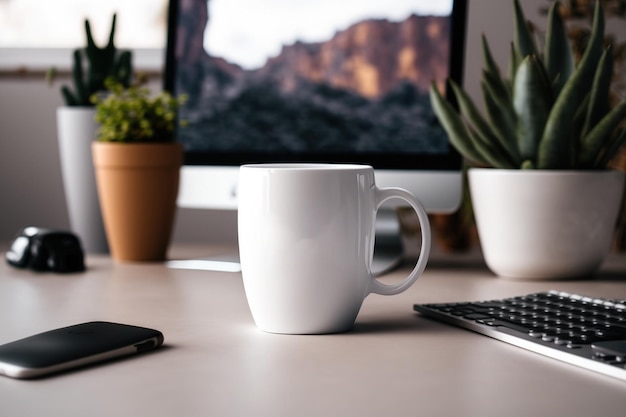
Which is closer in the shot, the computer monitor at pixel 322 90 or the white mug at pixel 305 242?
the white mug at pixel 305 242

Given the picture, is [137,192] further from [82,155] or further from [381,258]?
[381,258]

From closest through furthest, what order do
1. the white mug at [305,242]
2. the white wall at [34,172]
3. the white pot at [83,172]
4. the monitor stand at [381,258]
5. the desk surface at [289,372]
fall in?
the desk surface at [289,372]
the white mug at [305,242]
the monitor stand at [381,258]
the white pot at [83,172]
the white wall at [34,172]

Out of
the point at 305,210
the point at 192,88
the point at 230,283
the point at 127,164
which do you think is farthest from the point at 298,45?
the point at 305,210

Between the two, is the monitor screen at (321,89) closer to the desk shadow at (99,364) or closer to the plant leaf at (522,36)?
the plant leaf at (522,36)

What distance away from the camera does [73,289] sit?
879 mm

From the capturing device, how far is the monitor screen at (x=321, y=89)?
1.12 metres

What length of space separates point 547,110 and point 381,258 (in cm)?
31

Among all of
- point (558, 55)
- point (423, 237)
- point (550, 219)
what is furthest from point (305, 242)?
point (558, 55)

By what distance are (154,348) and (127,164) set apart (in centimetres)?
53

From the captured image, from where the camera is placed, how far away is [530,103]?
0.95 m

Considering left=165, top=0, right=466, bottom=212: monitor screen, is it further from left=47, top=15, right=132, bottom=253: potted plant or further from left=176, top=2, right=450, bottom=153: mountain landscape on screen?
left=47, top=15, right=132, bottom=253: potted plant

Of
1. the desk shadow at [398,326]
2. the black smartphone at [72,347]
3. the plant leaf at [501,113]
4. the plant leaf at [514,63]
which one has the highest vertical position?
the plant leaf at [514,63]

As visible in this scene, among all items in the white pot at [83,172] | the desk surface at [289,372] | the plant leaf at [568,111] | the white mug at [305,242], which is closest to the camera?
the desk surface at [289,372]

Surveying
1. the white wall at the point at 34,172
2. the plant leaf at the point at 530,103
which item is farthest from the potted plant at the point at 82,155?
the plant leaf at the point at 530,103
